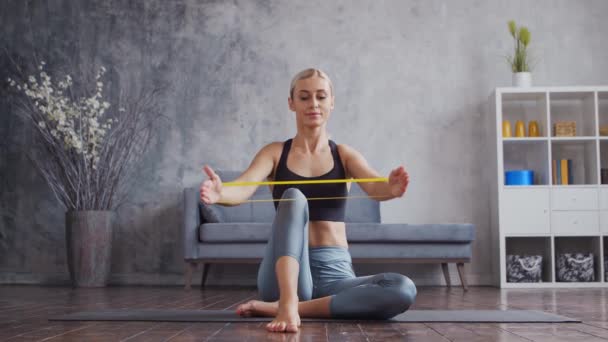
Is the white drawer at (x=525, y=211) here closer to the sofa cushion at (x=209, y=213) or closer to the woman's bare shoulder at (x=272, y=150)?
the sofa cushion at (x=209, y=213)

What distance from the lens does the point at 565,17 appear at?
5.80 meters

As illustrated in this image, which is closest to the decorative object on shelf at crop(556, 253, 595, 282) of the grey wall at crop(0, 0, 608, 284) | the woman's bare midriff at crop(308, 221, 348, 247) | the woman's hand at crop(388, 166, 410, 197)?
the grey wall at crop(0, 0, 608, 284)

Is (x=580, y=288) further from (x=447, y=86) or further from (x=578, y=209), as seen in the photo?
(x=447, y=86)

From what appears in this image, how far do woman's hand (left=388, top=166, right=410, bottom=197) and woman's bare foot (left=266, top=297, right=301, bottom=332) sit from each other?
0.44 meters

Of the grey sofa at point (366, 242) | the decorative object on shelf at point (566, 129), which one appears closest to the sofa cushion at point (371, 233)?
the grey sofa at point (366, 242)

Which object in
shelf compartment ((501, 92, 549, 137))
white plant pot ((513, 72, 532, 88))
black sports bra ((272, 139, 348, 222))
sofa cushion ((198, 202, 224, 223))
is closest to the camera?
black sports bra ((272, 139, 348, 222))

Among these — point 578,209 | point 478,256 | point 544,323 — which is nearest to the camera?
point 544,323

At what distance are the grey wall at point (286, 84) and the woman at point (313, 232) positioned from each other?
339cm

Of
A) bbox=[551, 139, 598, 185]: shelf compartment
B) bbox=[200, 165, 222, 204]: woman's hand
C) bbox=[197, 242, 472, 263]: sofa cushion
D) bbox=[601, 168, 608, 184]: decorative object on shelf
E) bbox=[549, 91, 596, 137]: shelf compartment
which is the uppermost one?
bbox=[549, 91, 596, 137]: shelf compartment

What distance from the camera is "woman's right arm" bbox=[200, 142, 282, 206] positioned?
192cm

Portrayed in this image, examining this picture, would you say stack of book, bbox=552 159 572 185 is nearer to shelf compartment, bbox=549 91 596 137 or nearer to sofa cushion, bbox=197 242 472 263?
shelf compartment, bbox=549 91 596 137

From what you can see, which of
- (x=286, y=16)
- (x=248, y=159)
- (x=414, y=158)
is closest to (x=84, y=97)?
(x=248, y=159)

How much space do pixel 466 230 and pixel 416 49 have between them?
5.72ft

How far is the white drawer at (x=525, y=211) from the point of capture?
523cm
